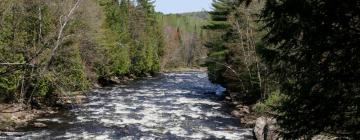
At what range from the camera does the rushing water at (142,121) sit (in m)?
25.3

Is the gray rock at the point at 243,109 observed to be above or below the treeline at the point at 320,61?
below

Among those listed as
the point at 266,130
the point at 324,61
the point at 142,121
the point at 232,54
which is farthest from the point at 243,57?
the point at 324,61

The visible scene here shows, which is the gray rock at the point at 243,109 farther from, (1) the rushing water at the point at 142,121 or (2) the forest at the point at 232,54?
(1) the rushing water at the point at 142,121

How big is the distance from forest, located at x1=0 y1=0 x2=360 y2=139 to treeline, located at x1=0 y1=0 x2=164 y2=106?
12 cm

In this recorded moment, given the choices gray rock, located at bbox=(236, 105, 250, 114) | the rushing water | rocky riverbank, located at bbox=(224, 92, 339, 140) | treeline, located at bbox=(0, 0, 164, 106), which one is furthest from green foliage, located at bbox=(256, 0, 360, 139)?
gray rock, located at bbox=(236, 105, 250, 114)

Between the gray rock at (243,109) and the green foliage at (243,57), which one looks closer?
the gray rock at (243,109)

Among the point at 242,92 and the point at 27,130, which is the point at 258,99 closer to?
the point at 242,92

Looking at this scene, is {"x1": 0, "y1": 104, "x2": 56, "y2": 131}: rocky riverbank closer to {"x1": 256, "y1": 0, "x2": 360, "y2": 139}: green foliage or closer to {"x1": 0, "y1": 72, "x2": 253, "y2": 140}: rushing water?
{"x1": 0, "y1": 72, "x2": 253, "y2": 140}: rushing water

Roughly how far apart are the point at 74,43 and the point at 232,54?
607 inches

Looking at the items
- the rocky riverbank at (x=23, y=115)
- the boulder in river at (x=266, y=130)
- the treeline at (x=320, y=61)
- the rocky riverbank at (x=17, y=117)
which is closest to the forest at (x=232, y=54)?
the treeline at (x=320, y=61)

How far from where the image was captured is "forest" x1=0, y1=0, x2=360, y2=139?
26.5 feet

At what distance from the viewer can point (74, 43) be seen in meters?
38.9

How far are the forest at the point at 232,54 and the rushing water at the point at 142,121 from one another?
220cm

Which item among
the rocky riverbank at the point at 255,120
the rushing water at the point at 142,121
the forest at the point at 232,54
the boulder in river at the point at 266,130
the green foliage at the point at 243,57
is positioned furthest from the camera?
the green foliage at the point at 243,57
